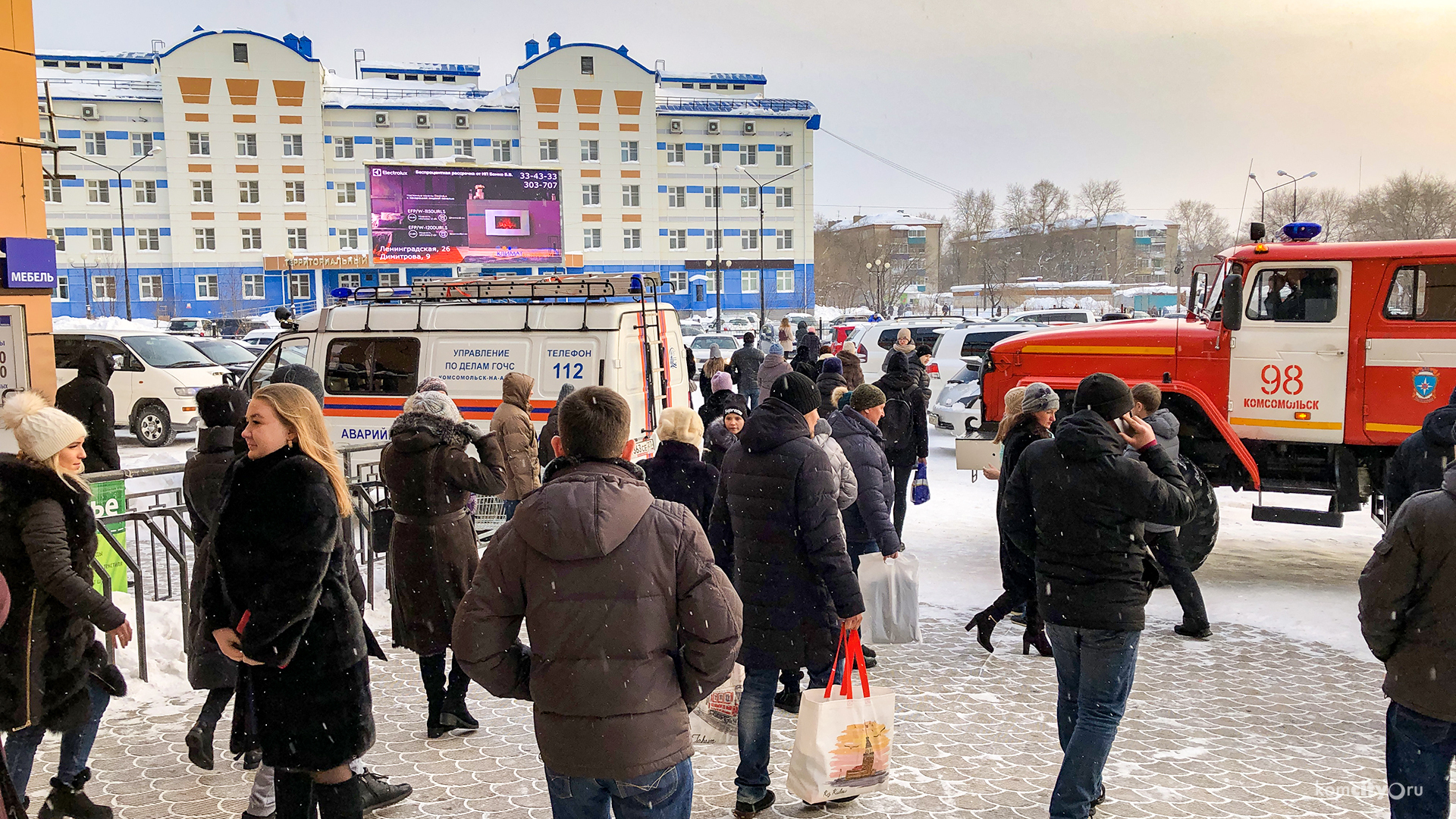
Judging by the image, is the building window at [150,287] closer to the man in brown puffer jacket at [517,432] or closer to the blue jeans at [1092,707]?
the man in brown puffer jacket at [517,432]

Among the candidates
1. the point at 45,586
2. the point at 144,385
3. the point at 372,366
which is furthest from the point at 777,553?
the point at 144,385

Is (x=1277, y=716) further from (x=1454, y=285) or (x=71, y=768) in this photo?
(x=71, y=768)

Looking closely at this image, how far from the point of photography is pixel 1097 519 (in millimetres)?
3842

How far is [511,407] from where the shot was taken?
754 centimetres

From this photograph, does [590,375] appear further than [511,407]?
Yes

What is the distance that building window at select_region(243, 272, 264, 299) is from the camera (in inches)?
2280

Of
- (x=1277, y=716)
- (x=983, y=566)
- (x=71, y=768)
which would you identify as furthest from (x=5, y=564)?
(x=983, y=566)

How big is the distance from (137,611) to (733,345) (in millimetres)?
26521

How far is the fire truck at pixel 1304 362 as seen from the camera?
8.12 metres

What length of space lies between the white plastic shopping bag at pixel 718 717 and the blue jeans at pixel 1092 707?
1308mm

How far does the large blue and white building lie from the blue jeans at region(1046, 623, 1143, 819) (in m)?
51.2

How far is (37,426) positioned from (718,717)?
9.30 feet

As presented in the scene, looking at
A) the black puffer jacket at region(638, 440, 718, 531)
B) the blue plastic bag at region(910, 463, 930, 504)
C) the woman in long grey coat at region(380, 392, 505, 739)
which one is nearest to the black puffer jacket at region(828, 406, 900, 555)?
the black puffer jacket at region(638, 440, 718, 531)

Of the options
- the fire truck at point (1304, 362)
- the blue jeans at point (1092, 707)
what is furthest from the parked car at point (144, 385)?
the blue jeans at point (1092, 707)
